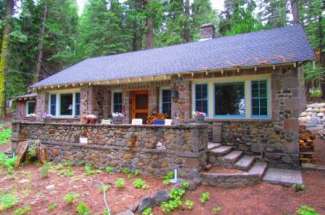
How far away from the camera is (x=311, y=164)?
21.4 feet

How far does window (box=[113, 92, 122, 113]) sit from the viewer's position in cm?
1038

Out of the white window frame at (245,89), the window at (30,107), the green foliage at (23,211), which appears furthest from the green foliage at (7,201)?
the window at (30,107)

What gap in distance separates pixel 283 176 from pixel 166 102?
4.95m

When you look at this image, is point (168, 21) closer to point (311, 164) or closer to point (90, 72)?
point (90, 72)

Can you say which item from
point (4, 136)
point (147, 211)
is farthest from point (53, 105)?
point (147, 211)

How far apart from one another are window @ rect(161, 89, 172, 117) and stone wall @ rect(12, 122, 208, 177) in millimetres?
3064

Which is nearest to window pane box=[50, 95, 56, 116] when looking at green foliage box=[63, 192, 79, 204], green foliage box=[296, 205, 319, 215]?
green foliage box=[63, 192, 79, 204]

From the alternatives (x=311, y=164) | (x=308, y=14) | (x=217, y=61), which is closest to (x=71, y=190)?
(x=217, y=61)

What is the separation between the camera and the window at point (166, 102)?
9195 millimetres

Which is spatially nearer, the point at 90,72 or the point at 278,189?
the point at 278,189

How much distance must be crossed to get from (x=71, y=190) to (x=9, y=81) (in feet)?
51.7

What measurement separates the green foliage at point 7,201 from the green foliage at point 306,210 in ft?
18.3

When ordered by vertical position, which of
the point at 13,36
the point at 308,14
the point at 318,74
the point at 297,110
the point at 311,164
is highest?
the point at 308,14

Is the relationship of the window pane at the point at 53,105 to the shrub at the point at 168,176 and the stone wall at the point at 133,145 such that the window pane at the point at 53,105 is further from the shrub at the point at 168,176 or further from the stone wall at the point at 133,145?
the shrub at the point at 168,176
